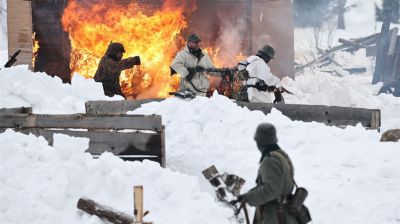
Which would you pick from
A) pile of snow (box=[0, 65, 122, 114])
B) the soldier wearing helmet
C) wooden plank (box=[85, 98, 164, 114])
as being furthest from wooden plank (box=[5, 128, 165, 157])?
the soldier wearing helmet

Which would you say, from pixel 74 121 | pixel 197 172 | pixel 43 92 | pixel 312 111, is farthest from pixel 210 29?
pixel 74 121

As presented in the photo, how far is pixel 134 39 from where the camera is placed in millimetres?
19078

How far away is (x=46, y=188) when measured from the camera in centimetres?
746

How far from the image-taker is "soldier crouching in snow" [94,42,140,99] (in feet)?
44.4

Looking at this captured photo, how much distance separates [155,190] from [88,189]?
0.82 m

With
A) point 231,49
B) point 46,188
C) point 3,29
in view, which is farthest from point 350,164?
point 3,29

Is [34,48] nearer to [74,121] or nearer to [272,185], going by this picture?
[74,121]

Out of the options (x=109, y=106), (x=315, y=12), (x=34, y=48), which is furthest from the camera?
(x=315, y=12)

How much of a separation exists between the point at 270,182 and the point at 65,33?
1398 cm

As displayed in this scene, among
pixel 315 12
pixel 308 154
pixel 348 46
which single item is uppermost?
pixel 315 12

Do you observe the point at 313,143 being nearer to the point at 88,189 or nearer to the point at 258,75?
the point at 258,75

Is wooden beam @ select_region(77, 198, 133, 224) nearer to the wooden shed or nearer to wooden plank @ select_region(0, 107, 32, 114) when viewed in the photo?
wooden plank @ select_region(0, 107, 32, 114)

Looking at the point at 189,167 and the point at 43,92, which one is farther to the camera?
the point at 43,92

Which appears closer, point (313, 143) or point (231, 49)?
point (313, 143)
